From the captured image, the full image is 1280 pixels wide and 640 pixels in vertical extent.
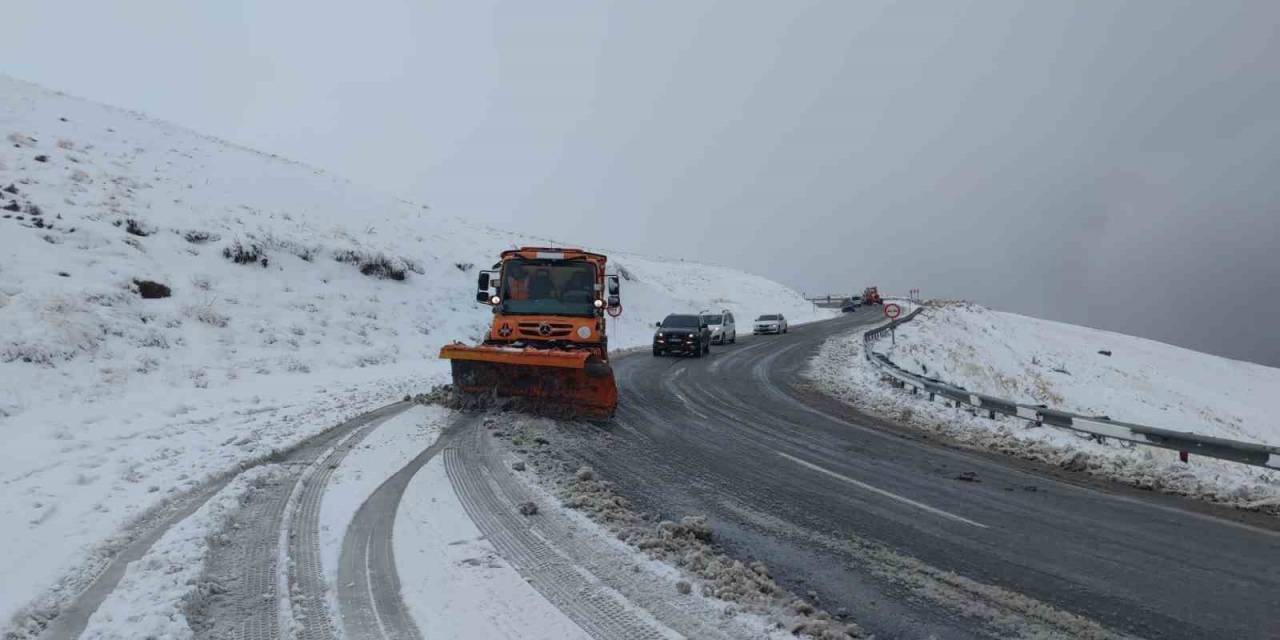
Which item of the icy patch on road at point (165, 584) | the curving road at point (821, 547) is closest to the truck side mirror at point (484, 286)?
the curving road at point (821, 547)

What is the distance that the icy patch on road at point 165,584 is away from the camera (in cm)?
370

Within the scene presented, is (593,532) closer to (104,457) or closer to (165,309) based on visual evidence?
(104,457)

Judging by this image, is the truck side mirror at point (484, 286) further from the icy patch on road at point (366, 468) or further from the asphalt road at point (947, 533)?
the asphalt road at point (947, 533)

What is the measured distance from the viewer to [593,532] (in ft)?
17.9

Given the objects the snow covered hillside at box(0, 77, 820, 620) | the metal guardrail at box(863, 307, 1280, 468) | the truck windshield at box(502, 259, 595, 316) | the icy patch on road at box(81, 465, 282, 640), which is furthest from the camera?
the truck windshield at box(502, 259, 595, 316)

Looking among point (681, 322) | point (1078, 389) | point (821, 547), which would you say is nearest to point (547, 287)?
point (821, 547)

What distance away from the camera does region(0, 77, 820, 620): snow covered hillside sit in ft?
22.8

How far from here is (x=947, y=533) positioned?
5.89m

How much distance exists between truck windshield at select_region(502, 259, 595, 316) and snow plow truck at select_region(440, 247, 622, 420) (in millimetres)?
18

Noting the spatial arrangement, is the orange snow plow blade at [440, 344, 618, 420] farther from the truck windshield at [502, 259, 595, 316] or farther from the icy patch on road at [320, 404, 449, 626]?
the truck windshield at [502, 259, 595, 316]

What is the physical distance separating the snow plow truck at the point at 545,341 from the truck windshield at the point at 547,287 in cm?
2

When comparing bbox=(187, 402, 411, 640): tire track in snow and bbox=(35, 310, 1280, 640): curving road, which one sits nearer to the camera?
bbox=(187, 402, 411, 640): tire track in snow

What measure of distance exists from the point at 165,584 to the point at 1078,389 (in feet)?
94.2

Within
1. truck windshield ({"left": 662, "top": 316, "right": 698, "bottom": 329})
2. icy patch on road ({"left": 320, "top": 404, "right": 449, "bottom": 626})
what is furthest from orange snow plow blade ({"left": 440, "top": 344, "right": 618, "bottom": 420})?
truck windshield ({"left": 662, "top": 316, "right": 698, "bottom": 329})
